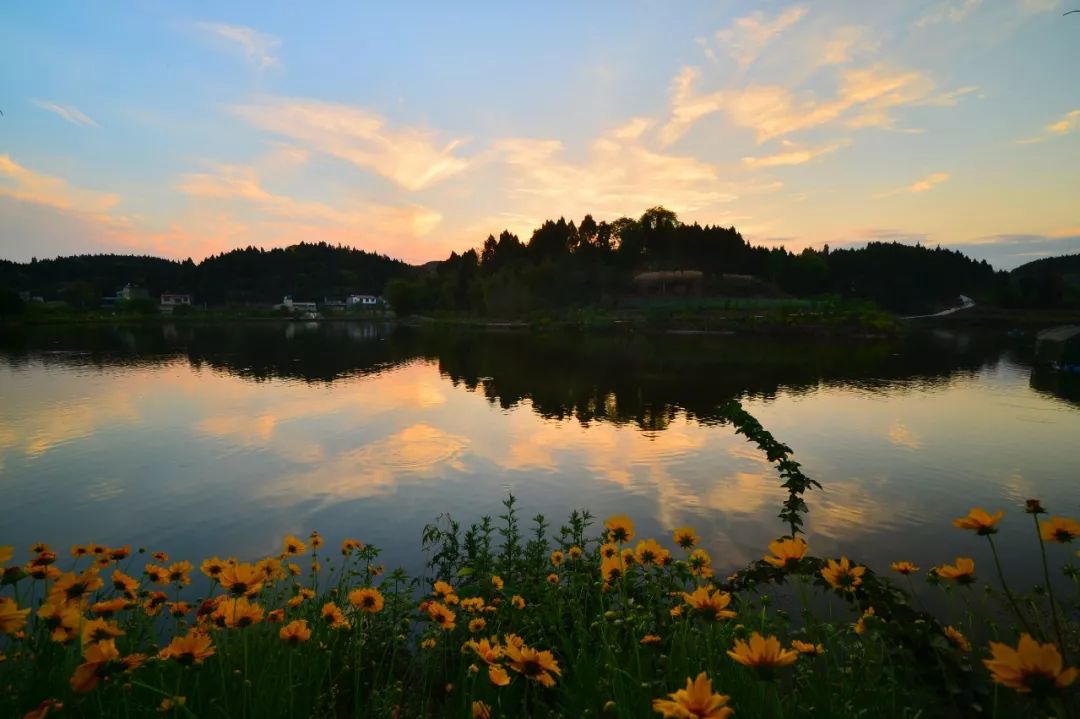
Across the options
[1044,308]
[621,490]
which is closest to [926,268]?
[1044,308]

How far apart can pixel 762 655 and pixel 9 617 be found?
3.40 m

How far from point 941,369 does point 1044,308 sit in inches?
3265

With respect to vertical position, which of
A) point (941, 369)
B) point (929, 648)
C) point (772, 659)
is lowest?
point (941, 369)

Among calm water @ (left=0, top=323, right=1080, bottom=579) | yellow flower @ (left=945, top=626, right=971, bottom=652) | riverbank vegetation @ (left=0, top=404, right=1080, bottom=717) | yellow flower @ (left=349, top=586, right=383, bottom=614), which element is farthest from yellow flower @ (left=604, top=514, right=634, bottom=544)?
calm water @ (left=0, top=323, right=1080, bottom=579)

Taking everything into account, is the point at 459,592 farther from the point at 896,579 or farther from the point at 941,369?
the point at 941,369

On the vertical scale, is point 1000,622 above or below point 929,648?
below

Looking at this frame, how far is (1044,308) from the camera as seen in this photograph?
326 feet

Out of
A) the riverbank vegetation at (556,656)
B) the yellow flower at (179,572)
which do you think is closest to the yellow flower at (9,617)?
the riverbank vegetation at (556,656)

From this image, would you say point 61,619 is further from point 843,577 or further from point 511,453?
point 511,453

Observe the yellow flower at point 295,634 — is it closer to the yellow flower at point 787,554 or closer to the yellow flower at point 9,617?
the yellow flower at point 9,617

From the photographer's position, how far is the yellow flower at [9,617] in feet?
8.39

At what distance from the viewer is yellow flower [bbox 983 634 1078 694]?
6.48 feet

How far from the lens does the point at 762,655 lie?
7.54 ft

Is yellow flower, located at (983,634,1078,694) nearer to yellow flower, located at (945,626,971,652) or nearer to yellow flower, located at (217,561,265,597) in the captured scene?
yellow flower, located at (945,626,971,652)
